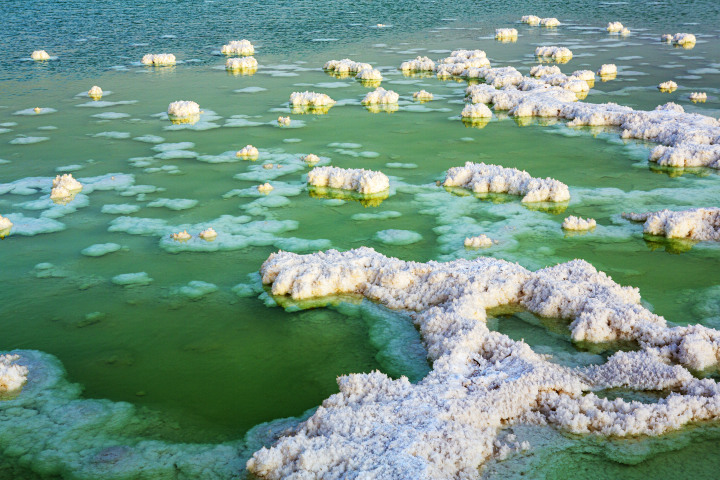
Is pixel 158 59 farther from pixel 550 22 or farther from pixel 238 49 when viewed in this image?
Answer: pixel 550 22

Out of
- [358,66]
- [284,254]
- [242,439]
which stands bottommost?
[242,439]

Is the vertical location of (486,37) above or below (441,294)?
above

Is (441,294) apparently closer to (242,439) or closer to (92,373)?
(242,439)

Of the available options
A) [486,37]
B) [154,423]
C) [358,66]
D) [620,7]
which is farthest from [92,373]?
[620,7]

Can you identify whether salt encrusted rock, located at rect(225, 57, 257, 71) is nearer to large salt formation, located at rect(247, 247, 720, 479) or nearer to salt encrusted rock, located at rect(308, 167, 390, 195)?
salt encrusted rock, located at rect(308, 167, 390, 195)

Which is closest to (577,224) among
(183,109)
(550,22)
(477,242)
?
(477,242)

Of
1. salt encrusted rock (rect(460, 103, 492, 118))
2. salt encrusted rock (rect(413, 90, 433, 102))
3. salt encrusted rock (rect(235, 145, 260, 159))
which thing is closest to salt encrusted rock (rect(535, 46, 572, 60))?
salt encrusted rock (rect(413, 90, 433, 102))
